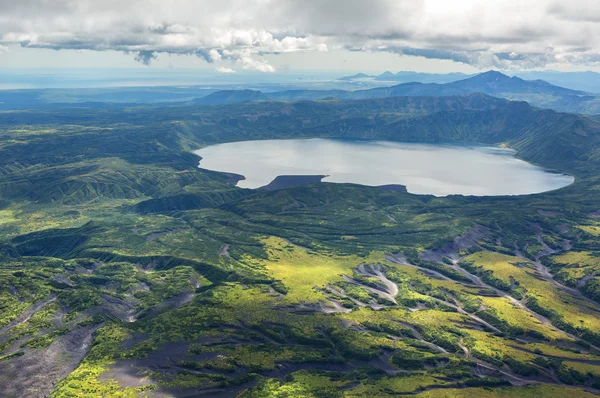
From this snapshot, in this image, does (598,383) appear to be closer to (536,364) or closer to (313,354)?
(536,364)

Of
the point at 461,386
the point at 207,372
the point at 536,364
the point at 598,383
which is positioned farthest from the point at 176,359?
the point at 598,383

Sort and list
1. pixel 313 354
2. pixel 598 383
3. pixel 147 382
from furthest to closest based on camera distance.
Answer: pixel 313 354, pixel 598 383, pixel 147 382

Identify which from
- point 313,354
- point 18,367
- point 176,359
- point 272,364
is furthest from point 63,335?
point 313,354

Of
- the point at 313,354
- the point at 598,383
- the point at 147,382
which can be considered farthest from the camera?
the point at 313,354

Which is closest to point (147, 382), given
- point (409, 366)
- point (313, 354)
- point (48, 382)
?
point (48, 382)

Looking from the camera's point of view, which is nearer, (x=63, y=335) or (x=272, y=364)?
(x=272, y=364)

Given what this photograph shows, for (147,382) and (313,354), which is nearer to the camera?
(147,382)

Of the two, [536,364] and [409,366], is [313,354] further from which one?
[536,364]
